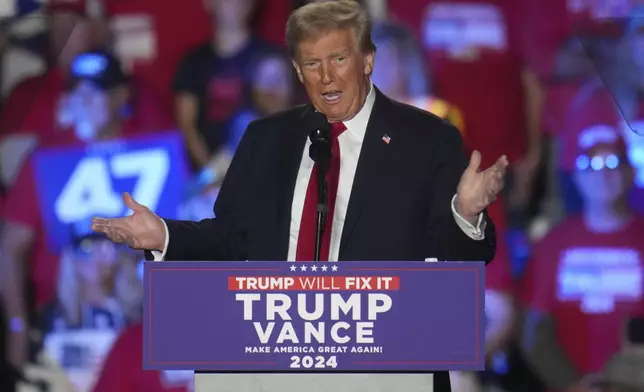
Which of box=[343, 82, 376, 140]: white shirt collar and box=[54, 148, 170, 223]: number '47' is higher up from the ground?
box=[54, 148, 170, 223]: number '47'

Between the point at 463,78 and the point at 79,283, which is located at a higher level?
the point at 463,78

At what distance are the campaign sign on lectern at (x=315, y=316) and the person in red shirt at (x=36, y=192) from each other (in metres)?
2.84

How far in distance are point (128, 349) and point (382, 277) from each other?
2.83 meters

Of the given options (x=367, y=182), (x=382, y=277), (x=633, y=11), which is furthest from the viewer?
(x=633, y=11)

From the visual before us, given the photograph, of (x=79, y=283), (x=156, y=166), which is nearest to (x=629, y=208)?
(x=156, y=166)

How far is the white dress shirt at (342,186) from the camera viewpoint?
2201 mm

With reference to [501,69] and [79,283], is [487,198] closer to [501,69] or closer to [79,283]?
[501,69]

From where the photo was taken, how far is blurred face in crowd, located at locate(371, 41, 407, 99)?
4.55m

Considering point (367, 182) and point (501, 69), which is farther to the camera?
point (501, 69)

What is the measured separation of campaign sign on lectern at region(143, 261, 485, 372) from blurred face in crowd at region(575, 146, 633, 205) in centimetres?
276

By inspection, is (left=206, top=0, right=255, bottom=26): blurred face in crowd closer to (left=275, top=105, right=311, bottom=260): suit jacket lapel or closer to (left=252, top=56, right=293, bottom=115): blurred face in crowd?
(left=252, top=56, right=293, bottom=115): blurred face in crowd

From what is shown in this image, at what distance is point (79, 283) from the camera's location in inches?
187

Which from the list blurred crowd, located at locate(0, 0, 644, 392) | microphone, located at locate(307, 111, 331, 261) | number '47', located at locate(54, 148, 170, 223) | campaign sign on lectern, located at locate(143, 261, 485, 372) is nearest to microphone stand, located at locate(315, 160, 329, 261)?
microphone, located at locate(307, 111, 331, 261)

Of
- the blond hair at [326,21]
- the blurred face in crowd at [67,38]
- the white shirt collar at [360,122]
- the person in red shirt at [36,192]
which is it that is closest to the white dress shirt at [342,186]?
the white shirt collar at [360,122]
